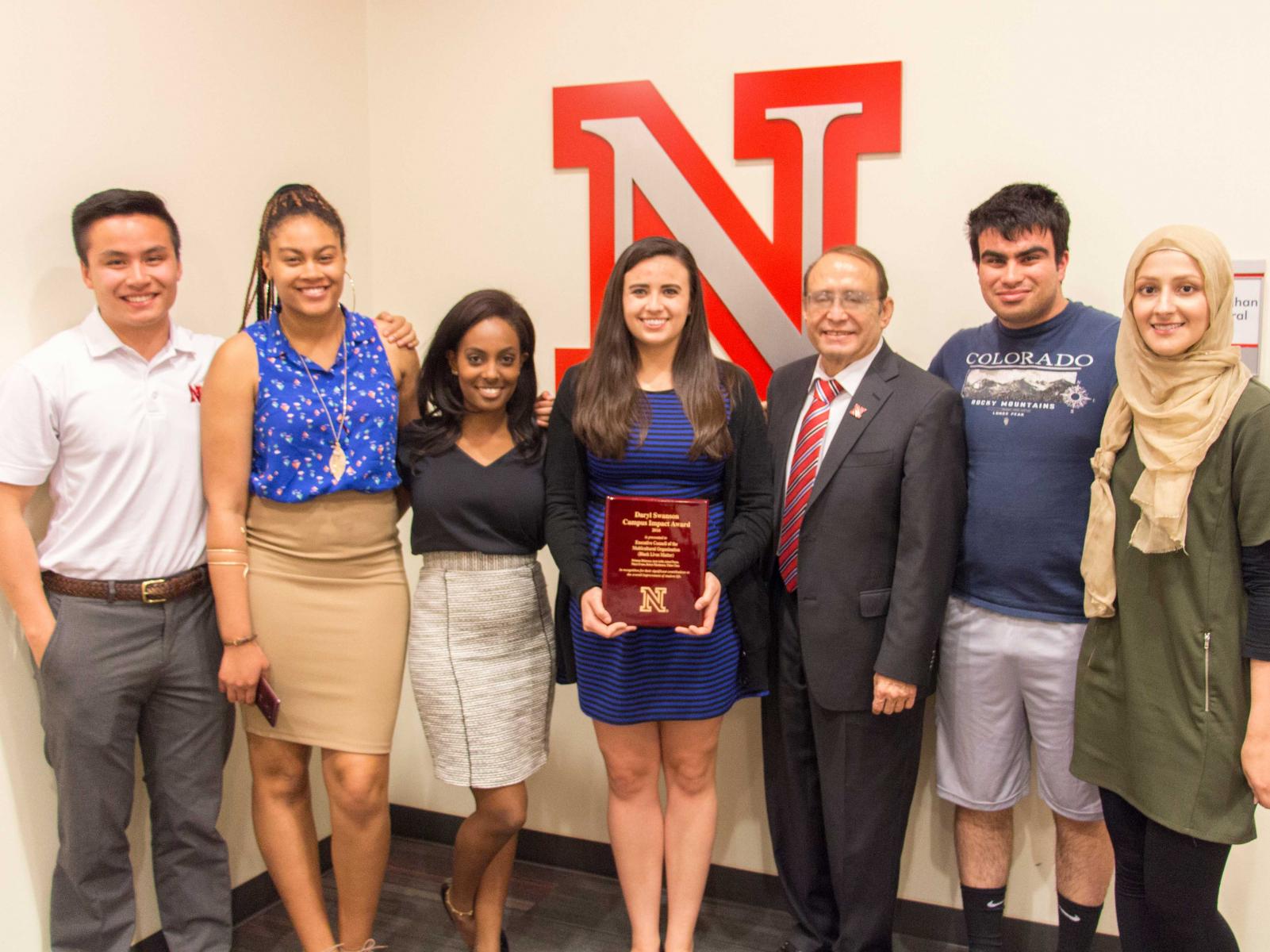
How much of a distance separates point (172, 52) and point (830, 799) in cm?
254

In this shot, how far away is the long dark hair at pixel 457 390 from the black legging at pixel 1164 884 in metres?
1.51

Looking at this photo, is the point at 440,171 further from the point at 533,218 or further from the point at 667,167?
the point at 667,167

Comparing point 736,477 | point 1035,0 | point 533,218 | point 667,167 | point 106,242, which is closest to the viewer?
point 106,242

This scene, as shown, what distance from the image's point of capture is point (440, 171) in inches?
128

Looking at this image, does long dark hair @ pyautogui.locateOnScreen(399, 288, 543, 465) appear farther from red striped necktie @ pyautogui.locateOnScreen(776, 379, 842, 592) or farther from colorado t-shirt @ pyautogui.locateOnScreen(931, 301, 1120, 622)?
colorado t-shirt @ pyautogui.locateOnScreen(931, 301, 1120, 622)

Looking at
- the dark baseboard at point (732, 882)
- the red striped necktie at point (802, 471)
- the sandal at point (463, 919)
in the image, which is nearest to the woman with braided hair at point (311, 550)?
the sandal at point (463, 919)

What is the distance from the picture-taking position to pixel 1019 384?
7.58 ft

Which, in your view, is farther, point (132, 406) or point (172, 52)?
point (172, 52)

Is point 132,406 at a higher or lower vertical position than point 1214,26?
lower

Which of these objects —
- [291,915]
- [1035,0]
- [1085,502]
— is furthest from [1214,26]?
[291,915]

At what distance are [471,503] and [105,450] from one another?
2.63 ft

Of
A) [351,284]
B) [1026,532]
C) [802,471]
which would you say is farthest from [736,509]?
[351,284]

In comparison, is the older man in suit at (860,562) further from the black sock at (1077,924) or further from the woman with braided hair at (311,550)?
the woman with braided hair at (311,550)

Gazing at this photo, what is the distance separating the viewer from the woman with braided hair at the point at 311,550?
2254 millimetres
